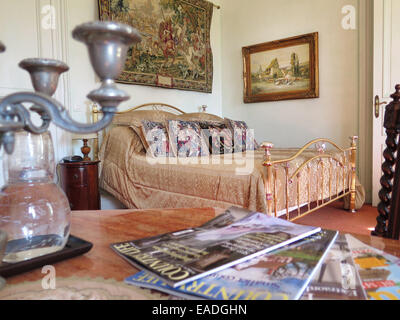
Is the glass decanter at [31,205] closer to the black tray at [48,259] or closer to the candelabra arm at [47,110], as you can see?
the black tray at [48,259]

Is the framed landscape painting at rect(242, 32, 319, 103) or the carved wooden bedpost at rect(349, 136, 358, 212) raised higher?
the framed landscape painting at rect(242, 32, 319, 103)

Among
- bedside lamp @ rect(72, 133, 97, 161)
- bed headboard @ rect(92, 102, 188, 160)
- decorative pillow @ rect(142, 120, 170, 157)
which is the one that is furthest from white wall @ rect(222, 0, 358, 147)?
bedside lamp @ rect(72, 133, 97, 161)

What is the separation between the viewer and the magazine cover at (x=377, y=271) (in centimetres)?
44

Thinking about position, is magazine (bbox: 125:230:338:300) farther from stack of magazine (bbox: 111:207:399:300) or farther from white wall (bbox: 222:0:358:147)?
white wall (bbox: 222:0:358:147)

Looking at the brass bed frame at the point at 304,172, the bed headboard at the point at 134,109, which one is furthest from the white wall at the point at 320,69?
the bed headboard at the point at 134,109

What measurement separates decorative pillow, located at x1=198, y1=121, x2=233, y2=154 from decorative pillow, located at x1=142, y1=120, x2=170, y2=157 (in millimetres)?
512

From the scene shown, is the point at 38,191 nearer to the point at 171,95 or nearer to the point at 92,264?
the point at 92,264

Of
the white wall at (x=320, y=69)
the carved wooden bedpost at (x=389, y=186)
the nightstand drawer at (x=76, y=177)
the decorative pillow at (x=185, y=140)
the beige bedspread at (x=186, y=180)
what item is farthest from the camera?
the white wall at (x=320, y=69)

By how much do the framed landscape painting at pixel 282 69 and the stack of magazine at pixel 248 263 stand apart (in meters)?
3.83

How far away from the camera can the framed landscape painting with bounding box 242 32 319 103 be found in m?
4.11

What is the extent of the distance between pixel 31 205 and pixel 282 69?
168 inches
